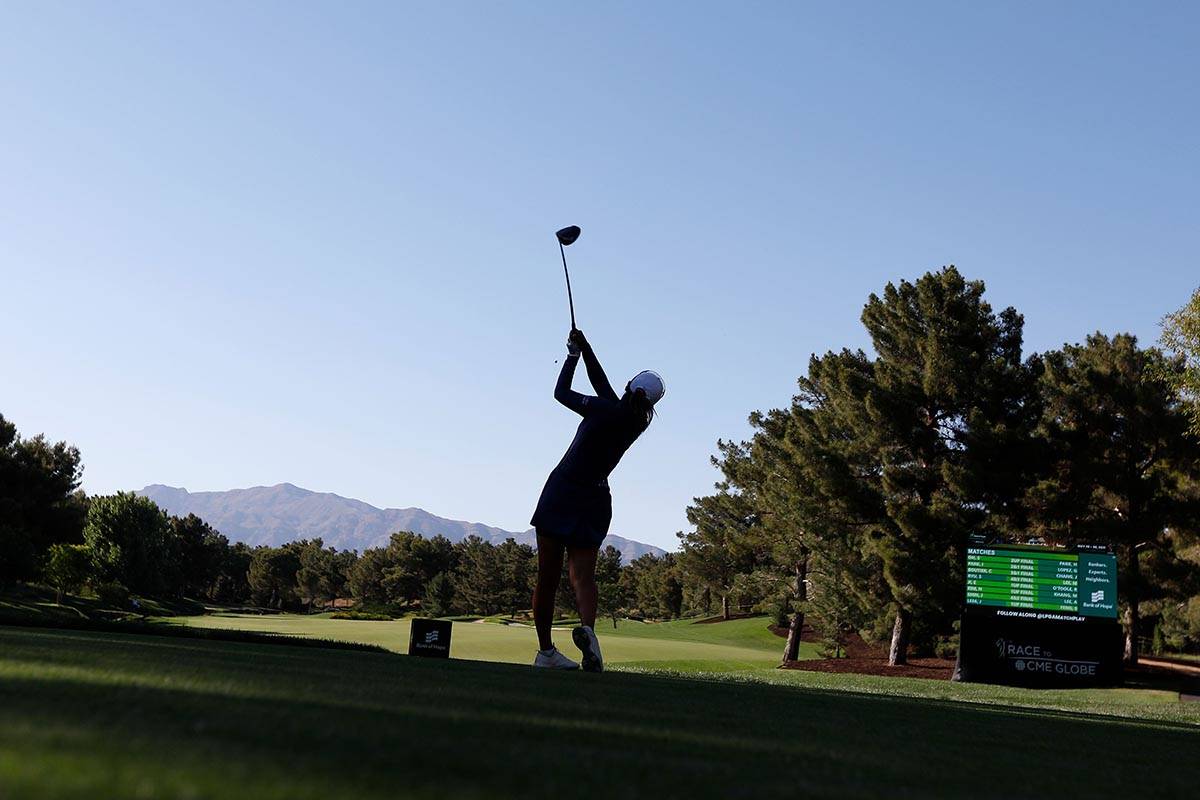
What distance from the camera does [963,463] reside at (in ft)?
114

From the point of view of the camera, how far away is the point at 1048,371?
129 feet

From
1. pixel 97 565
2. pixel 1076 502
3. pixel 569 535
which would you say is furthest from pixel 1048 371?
pixel 97 565

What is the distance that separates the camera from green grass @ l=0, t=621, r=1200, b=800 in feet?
6.30

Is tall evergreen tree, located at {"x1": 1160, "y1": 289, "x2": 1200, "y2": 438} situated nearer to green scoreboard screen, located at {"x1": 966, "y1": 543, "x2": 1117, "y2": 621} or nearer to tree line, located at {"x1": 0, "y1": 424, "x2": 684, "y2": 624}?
green scoreboard screen, located at {"x1": 966, "y1": 543, "x2": 1117, "y2": 621}

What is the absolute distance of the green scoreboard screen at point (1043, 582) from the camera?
23.5m

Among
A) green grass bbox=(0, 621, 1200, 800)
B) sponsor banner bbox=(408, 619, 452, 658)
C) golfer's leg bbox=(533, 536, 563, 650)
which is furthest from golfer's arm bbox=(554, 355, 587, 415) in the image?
green grass bbox=(0, 621, 1200, 800)

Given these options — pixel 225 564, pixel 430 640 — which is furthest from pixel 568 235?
pixel 225 564

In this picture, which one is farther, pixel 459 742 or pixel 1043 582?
pixel 1043 582

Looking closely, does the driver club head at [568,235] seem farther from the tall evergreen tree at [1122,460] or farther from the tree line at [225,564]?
the tree line at [225,564]

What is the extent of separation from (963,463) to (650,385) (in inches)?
1124

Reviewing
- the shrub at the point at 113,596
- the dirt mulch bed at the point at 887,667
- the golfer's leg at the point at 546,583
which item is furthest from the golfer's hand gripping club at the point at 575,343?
the shrub at the point at 113,596

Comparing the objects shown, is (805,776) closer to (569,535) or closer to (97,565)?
(569,535)

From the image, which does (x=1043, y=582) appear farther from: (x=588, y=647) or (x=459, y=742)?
(x=459, y=742)

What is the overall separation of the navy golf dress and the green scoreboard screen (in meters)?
17.9
